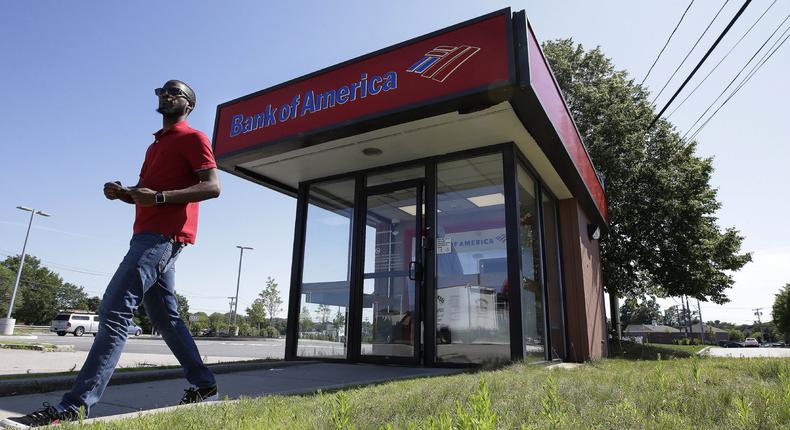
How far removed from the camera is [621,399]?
8.02 ft

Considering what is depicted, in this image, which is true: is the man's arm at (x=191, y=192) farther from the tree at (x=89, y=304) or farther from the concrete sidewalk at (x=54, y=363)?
the tree at (x=89, y=304)

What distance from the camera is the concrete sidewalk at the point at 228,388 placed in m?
2.63

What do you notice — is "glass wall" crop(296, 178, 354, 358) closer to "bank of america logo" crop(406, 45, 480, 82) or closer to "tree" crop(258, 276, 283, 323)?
"bank of america logo" crop(406, 45, 480, 82)

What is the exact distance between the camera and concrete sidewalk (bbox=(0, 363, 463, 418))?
2.63m

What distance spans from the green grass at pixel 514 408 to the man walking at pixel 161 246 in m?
0.35

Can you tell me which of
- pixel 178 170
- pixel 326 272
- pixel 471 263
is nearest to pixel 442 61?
pixel 471 263

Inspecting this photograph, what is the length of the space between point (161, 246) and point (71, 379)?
176 centimetres

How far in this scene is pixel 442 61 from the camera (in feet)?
15.1

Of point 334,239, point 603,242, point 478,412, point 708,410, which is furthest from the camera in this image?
point 603,242

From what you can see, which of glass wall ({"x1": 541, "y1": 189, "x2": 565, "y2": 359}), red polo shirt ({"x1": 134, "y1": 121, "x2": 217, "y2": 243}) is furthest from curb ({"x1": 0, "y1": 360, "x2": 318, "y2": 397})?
glass wall ({"x1": 541, "y1": 189, "x2": 565, "y2": 359})

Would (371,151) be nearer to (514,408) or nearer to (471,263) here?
(471,263)

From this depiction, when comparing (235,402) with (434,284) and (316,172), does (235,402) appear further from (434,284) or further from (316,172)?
(316,172)

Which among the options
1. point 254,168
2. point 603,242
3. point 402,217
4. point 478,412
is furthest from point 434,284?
point 603,242

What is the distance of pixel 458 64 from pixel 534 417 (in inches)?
134
